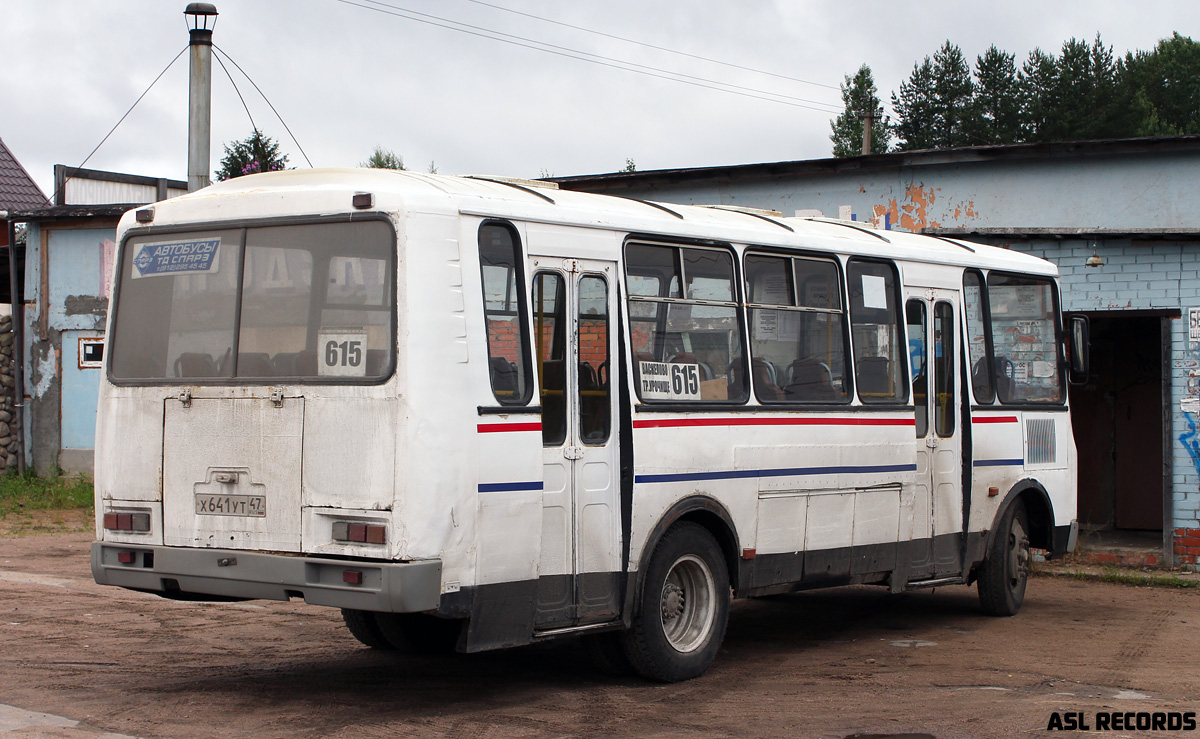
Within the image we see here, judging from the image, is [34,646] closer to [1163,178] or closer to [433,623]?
[433,623]

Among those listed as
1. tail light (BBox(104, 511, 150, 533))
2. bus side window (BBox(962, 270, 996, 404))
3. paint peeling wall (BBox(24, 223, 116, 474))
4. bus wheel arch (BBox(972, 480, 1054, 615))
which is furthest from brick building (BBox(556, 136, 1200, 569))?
tail light (BBox(104, 511, 150, 533))

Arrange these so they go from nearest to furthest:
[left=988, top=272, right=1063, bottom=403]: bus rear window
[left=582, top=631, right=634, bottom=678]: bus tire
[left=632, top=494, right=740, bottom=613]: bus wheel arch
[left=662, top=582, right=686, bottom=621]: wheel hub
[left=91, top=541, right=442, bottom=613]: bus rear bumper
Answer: [left=91, top=541, right=442, bottom=613]: bus rear bumper → [left=632, top=494, right=740, bottom=613]: bus wheel arch → [left=582, top=631, right=634, bottom=678]: bus tire → [left=662, top=582, right=686, bottom=621]: wheel hub → [left=988, top=272, right=1063, bottom=403]: bus rear window

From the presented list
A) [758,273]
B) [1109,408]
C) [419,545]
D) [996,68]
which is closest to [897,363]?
[758,273]

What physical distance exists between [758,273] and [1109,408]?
10190 millimetres

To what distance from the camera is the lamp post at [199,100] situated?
1507cm

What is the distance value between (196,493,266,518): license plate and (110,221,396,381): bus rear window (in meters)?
0.63

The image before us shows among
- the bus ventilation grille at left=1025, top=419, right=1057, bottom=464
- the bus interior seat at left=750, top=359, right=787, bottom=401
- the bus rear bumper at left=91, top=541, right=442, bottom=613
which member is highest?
the bus interior seat at left=750, top=359, right=787, bottom=401

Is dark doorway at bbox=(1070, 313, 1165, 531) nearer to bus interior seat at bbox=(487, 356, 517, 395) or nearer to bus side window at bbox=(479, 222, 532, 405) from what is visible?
bus side window at bbox=(479, 222, 532, 405)

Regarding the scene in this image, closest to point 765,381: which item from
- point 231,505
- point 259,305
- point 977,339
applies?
point 977,339

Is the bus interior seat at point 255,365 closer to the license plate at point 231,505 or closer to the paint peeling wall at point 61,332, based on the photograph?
the license plate at point 231,505

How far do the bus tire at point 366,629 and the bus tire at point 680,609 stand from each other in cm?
186

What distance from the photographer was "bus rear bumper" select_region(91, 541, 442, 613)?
6.55 m

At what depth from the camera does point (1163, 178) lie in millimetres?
17438

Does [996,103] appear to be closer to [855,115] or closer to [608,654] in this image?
[855,115]
